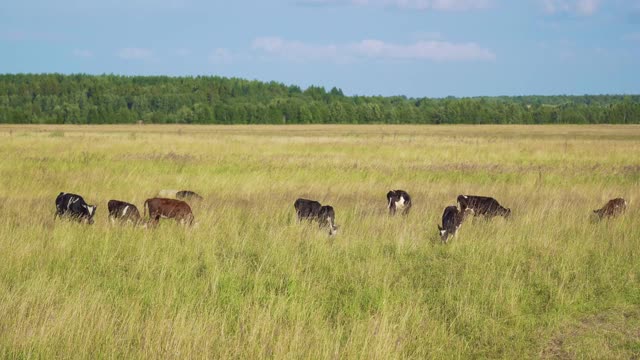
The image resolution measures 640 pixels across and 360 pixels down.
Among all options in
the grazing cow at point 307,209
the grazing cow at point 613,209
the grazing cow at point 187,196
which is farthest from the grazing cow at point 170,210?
the grazing cow at point 613,209

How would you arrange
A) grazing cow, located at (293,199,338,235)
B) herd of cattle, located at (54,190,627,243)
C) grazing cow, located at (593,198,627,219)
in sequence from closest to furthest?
herd of cattle, located at (54,190,627,243), grazing cow, located at (293,199,338,235), grazing cow, located at (593,198,627,219)

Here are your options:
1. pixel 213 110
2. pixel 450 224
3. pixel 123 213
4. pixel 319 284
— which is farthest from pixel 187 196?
pixel 213 110

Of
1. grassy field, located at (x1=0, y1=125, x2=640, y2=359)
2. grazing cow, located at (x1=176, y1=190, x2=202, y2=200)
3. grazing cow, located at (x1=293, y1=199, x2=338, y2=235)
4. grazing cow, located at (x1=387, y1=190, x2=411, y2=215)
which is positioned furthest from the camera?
grazing cow, located at (x1=176, y1=190, x2=202, y2=200)

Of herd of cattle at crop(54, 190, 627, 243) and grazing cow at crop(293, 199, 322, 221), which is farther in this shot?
grazing cow at crop(293, 199, 322, 221)

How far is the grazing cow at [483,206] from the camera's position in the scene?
518 inches

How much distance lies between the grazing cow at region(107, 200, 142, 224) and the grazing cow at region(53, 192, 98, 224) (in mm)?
352

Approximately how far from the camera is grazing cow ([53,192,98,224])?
1162 cm

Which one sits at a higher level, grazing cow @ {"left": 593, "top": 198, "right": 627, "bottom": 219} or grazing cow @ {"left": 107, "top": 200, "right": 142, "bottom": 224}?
grazing cow @ {"left": 107, "top": 200, "right": 142, "bottom": 224}

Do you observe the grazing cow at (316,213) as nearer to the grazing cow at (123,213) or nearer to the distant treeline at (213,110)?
the grazing cow at (123,213)

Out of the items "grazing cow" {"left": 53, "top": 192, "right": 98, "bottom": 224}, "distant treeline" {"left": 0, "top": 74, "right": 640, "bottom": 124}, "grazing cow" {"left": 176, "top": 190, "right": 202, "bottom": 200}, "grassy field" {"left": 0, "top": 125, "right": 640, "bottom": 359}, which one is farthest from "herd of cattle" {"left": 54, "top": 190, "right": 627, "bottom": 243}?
"distant treeline" {"left": 0, "top": 74, "right": 640, "bottom": 124}

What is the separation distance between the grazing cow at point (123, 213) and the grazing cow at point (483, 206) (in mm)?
6142

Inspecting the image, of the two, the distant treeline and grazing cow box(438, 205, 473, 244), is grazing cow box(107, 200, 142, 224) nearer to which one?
grazing cow box(438, 205, 473, 244)

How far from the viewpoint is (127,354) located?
17.5 feet

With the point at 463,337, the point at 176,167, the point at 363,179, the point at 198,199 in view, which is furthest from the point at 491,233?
the point at 176,167
